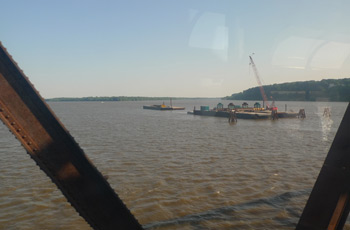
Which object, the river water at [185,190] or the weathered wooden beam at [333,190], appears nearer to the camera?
the weathered wooden beam at [333,190]

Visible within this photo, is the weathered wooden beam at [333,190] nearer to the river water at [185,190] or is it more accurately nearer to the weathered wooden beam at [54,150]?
the weathered wooden beam at [54,150]

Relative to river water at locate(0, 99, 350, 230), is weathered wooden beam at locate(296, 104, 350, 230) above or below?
above

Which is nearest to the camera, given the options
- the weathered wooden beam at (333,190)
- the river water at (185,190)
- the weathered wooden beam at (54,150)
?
the weathered wooden beam at (333,190)

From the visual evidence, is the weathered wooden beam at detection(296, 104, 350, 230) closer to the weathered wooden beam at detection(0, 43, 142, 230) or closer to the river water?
the weathered wooden beam at detection(0, 43, 142, 230)

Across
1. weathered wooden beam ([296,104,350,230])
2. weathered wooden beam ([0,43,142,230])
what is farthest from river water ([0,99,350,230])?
weathered wooden beam ([296,104,350,230])

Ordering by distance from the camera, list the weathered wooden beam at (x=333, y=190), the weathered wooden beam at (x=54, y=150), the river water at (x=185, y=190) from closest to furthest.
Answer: the weathered wooden beam at (x=333, y=190), the weathered wooden beam at (x=54, y=150), the river water at (x=185, y=190)

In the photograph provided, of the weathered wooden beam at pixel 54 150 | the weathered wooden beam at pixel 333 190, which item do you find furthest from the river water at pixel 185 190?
the weathered wooden beam at pixel 333 190

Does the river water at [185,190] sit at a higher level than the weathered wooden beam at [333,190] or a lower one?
lower

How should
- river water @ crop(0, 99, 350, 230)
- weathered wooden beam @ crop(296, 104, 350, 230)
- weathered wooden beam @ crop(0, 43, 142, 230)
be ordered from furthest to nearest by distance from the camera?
river water @ crop(0, 99, 350, 230)
weathered wooden beam @ crop(0, 43, 142, 230)
weathered wooden beam @ crop(296, 104, 350, 230)

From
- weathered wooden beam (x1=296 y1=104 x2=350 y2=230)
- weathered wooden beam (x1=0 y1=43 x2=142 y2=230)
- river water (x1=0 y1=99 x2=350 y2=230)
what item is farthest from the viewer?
river water (x1=0 y1=99 x2=350 y2=230)

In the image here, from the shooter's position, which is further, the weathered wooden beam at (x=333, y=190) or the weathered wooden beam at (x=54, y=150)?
the weathered wooden beam at (x=54, y=150)

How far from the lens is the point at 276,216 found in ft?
25.5

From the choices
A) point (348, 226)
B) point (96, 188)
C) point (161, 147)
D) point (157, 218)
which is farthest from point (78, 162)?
point (161, 147)

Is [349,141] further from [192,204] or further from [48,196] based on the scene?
[48,196]
